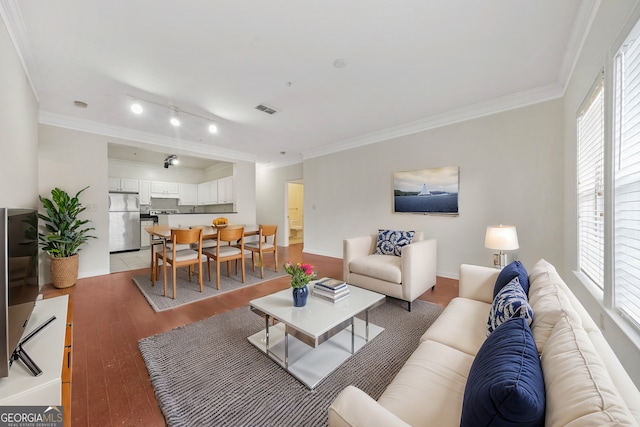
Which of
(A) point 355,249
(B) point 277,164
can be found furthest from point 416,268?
(B) point 277,164

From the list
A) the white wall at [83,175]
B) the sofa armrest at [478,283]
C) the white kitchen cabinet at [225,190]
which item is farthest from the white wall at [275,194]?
the sofa armrest at [478,283]

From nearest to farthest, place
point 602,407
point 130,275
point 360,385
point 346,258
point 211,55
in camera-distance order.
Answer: point 602,407 → point 360,385 → point 211,55 → point 346,258 → point 130,275

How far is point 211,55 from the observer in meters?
2.27

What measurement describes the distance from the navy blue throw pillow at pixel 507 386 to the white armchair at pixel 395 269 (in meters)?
1.79

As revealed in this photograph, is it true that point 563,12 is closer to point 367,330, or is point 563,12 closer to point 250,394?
point 367,330

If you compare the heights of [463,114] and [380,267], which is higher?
[463,114]

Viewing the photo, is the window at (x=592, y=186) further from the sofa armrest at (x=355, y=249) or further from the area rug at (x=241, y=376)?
the sofa armrest at (x=355, y=249)

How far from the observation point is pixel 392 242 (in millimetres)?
3291

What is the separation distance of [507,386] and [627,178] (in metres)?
1.56

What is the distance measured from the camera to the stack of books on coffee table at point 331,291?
197cm

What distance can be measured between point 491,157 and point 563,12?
5.77 ft

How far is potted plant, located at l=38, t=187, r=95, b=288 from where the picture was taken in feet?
11.0

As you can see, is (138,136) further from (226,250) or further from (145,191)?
(145,191)

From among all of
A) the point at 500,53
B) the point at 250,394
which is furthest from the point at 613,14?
the point at 250,394
